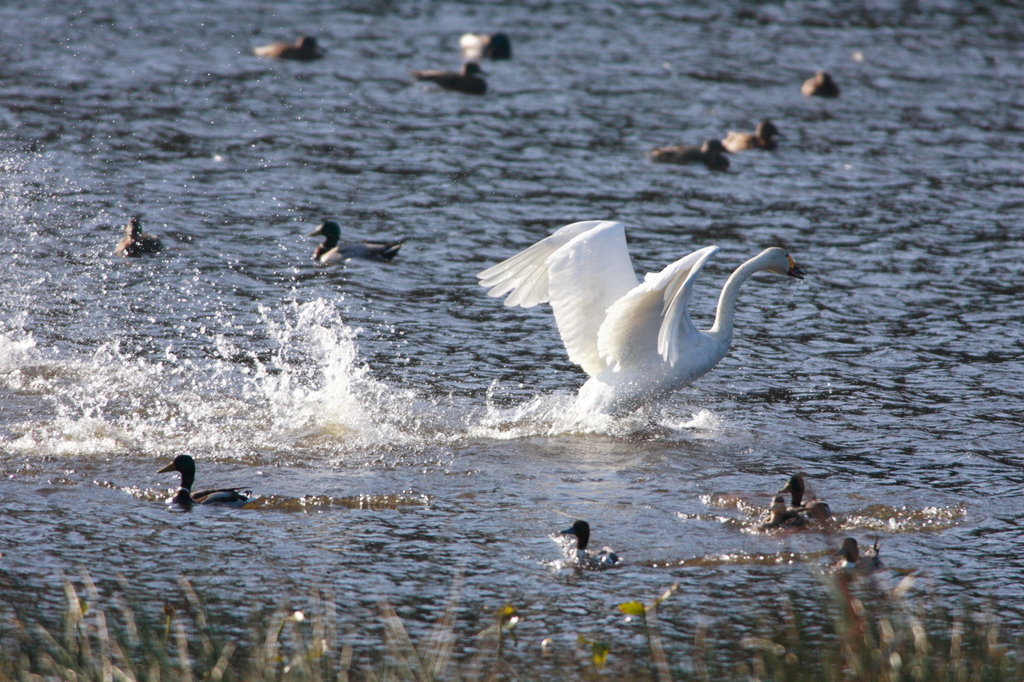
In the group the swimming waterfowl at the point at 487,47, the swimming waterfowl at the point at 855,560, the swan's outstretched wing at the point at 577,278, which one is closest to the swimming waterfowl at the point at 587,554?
the swimming waterfowl at the point at 855,560

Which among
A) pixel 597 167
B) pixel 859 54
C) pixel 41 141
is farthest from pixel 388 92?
pixel 859 54

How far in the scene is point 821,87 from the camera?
70.4 feet

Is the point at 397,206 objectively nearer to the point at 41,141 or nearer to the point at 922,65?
the point at 41,141

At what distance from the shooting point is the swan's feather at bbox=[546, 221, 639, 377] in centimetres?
917

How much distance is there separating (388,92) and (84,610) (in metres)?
16.0

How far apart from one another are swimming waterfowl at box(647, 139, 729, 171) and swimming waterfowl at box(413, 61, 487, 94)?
4319 mm

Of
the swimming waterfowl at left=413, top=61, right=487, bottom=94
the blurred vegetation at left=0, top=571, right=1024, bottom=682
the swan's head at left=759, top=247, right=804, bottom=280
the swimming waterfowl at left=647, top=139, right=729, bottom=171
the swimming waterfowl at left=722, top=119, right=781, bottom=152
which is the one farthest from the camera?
the swimming waterfowl at left=413, top=61, right=487, bottom=94

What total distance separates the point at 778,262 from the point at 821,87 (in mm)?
12798

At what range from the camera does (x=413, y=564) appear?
677 cm

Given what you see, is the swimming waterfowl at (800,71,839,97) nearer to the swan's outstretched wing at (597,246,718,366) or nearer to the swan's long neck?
the swan's long neck

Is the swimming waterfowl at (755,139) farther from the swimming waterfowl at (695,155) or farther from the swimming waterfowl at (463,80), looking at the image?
the swimming waterfowl at (463,80)

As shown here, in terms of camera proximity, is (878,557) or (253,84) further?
(253,84)

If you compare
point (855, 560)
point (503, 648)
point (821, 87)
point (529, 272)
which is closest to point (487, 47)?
point (821, 87)

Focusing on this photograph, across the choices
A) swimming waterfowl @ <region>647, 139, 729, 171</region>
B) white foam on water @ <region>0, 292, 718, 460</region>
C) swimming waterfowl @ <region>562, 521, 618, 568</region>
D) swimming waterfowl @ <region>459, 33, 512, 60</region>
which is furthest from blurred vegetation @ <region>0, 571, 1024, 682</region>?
swimming waterfowl @ <region>459, 33, 512, 60</region>
